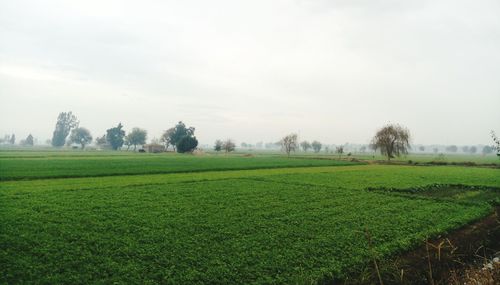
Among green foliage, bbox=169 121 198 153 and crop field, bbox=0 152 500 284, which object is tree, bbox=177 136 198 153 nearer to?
green foliage, bbox=169 121 198 153

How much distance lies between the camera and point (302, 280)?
1003cm

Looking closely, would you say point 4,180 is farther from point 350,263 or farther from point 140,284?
point 350,263

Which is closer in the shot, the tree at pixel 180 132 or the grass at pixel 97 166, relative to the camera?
the grass at pixel 97 166

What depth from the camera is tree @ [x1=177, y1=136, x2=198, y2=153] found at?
5084 inches

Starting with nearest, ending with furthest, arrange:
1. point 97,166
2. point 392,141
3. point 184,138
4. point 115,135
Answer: point 97,166 < point 392,141 < point 184,138 < point 115,135

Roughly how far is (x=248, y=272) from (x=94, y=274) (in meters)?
4.56

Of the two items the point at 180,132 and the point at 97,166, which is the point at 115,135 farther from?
the point at 97,166

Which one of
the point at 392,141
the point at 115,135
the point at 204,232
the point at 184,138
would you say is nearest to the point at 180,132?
the point at 184,138

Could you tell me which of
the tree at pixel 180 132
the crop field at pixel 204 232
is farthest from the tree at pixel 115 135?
the crop field at pixel 204 232

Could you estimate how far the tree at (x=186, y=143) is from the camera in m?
129

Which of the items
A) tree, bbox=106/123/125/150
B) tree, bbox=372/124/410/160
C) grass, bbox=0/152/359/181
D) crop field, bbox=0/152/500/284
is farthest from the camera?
tree, bbox=106/123/125/150

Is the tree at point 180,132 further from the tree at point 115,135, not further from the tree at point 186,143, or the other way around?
the tree at point 115,135

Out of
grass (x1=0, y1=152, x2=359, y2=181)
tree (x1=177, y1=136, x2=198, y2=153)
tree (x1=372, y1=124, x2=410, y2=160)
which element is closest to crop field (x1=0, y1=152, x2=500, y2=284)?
grass (x1=0, y1=152, x2=359, y2=181)

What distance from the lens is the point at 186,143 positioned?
129m
